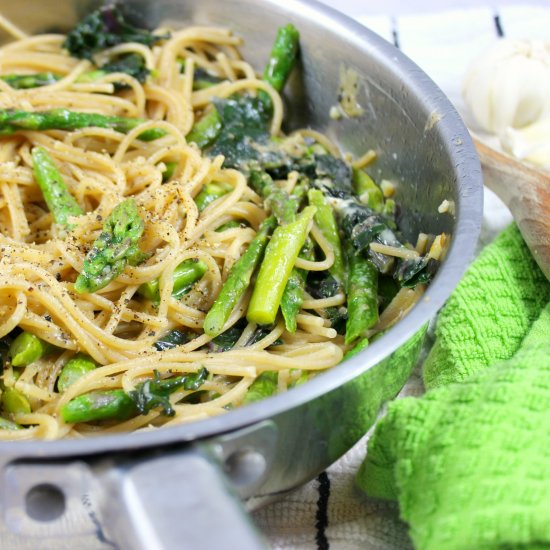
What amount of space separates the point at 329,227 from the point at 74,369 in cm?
116

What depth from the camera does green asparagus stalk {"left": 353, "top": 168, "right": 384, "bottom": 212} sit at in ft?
11.9

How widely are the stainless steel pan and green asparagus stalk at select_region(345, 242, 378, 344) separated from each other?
28 centimetres

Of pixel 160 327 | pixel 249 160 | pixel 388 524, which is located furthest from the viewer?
pixel 249 160

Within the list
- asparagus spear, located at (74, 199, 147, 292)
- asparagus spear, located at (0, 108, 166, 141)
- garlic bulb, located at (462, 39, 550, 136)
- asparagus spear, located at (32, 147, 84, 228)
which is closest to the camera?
asparagus spear, located at (74, 199, 147, 292)

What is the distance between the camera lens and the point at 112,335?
291 cm

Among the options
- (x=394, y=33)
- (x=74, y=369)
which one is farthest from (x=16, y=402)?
(x=394, y=33)

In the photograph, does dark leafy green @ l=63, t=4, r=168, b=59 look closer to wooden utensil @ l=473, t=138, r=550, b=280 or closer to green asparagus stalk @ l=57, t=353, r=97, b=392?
wooden utensil @ l=473, t=138, r=550, b=280

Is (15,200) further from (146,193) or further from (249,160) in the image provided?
(249,160)

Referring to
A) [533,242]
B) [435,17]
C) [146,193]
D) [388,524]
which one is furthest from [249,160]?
[435,17]

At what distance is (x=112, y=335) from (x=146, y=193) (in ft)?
2.15

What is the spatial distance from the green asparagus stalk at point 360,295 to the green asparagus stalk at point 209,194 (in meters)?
0.58

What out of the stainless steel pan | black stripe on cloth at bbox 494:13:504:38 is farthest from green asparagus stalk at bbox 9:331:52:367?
black stripe on cloth at bbox 494:13:504:38

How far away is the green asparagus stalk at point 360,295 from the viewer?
295cm

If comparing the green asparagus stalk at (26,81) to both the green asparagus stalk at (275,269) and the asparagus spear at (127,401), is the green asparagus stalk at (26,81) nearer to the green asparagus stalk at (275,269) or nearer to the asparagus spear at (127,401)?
the green asparagus stalk at (275,269)
